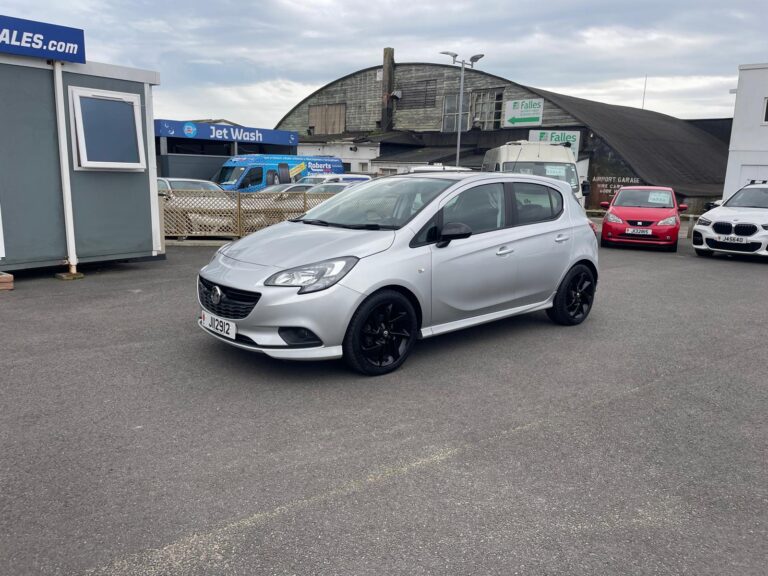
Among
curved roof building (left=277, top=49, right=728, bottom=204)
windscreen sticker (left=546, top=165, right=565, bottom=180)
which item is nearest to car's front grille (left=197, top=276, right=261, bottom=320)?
windscreen sticker (left=546, top=165, right=565, bottom=180)

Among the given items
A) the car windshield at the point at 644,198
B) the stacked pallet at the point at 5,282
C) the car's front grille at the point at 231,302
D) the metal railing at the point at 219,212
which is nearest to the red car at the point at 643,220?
the car windshield at the point at 644,198

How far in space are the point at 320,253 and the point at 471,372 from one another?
1664 mm

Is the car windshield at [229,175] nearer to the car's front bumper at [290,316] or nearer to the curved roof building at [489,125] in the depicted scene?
the curved roof building at [489,125]

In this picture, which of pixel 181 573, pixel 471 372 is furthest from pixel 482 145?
pixel 181 573

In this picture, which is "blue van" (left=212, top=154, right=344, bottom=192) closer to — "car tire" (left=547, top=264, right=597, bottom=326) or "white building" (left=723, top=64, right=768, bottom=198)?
"white building" (left=723, top=64, right=768, bottom=198)

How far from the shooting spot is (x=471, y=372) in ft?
17.4

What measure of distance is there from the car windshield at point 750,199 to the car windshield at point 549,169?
3.73 metres

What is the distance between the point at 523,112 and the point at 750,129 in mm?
15422

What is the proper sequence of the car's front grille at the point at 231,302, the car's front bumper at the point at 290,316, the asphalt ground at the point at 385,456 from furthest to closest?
the car's front grille at the point at 231,302 < the car's front bumper at the point at 290,316 < the asphalt ground at the point at 385,456

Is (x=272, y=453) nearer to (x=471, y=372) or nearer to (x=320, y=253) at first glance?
(x=320, y=253)

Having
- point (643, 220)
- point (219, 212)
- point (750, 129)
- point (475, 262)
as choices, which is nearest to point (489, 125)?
point (750, 129)

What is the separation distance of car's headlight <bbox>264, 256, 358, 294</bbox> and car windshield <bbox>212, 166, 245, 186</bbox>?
20.1 m

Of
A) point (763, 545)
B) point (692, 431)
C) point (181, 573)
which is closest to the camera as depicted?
point (181, 573)

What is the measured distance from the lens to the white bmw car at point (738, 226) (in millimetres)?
12656
